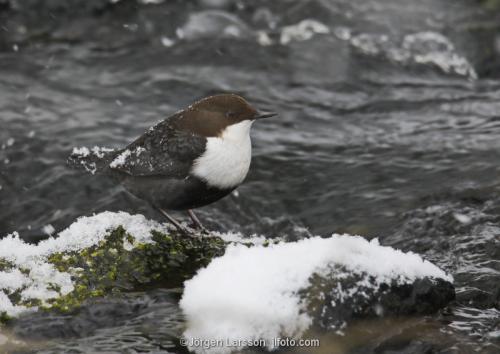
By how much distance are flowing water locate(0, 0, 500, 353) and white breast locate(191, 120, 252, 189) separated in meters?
0.81

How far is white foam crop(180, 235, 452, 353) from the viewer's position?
10.4 feet

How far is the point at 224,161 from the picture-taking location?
4.14 m

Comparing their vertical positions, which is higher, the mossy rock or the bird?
the bird

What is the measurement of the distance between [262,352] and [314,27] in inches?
244

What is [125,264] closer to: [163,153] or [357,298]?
[163,153]

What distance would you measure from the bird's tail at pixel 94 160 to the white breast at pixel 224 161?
0.77 metres

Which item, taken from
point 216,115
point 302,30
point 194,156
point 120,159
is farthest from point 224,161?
point 302,30

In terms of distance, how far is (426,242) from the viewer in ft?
15.3

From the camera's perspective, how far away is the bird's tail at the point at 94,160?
4.73m

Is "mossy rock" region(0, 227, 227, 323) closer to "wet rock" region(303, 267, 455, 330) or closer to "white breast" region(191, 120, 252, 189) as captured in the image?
"white breast" region(191, 120, 252, 189)

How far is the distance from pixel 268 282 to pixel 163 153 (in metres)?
1.40

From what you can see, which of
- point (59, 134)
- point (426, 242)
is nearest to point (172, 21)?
point (59, 134)

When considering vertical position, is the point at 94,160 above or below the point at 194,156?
below

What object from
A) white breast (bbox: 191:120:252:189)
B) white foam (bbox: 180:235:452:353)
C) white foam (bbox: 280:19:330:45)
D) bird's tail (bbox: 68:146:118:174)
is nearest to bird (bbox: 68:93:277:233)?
white breast (bbox: 191:120:252:189)
